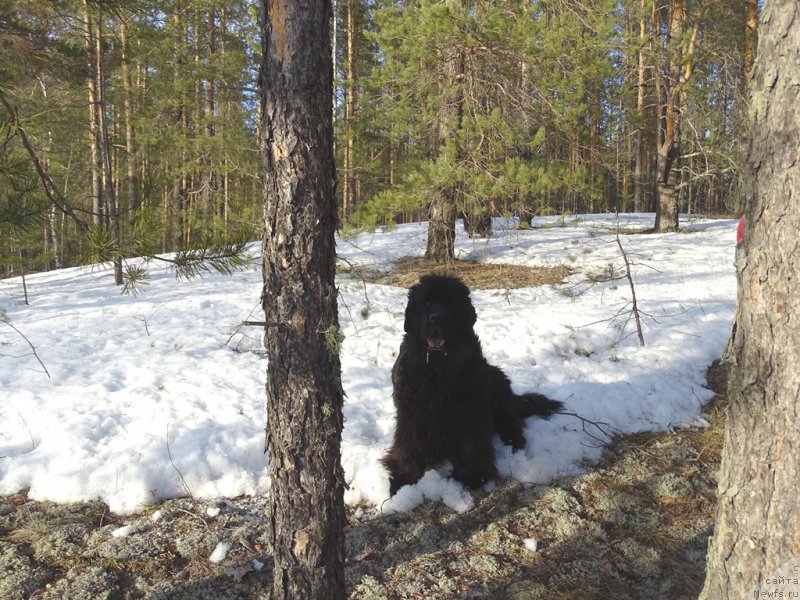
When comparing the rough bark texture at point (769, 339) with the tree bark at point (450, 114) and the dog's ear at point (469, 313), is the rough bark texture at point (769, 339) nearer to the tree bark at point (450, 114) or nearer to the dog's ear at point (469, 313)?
the dog's ear at point (469, 313)

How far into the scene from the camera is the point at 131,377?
16.0ft

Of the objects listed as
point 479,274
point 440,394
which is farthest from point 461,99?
point 440,394

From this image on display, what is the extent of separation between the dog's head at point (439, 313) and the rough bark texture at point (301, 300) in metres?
1.10

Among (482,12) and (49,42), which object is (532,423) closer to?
(49,42)

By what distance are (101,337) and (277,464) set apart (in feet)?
16.6

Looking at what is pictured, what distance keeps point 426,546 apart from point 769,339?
207 cm

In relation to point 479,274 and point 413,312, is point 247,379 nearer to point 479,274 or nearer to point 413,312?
point 413,312

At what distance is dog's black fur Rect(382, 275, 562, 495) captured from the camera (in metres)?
3.32

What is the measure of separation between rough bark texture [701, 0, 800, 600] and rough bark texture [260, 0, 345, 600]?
1.60m

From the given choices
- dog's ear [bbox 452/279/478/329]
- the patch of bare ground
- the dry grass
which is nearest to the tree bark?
the dry grass

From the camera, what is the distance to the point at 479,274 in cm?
906

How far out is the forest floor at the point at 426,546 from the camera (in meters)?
2.48

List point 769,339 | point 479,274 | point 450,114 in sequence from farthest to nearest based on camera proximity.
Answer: point 479,274 < point 450,114 < point 769,339

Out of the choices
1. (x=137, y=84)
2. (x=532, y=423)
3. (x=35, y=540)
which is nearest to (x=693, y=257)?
(x=532, y=423)
